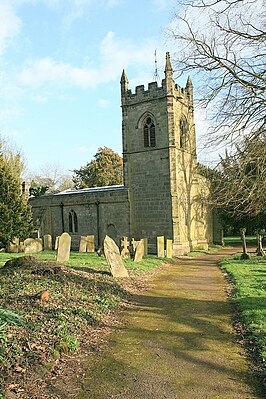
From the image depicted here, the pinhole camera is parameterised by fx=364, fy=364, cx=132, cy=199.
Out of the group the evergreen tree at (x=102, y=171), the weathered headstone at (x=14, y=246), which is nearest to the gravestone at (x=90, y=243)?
the weathered headstone at (x=14, y=246)

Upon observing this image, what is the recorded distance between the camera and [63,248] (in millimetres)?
14180

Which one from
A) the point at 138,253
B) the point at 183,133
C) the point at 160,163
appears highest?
the point at 183,133

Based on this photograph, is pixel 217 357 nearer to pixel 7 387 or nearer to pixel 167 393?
pixel 167 393

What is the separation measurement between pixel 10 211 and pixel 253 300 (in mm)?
14827

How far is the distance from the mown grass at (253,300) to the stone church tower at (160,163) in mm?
9923

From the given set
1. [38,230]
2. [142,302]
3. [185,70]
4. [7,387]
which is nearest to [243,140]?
[185,70]

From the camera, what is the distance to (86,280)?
982 cm

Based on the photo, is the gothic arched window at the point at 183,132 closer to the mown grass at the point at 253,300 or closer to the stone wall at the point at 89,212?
the stone wall at the point at 89,212

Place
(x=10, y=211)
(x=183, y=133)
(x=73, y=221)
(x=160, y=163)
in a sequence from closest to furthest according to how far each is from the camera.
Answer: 1. (x=10, y=211)
2. (x=160, y=163)
3. (x=183, y=133)
4. (x=73, y=221)

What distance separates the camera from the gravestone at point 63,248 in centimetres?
1398

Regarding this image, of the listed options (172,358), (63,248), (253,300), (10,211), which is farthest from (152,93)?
(172,358)

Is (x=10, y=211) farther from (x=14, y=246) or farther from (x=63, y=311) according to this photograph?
(x=63, y=311)

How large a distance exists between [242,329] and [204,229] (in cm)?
2304

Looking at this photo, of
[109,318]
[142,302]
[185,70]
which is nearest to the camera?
[109,318]
